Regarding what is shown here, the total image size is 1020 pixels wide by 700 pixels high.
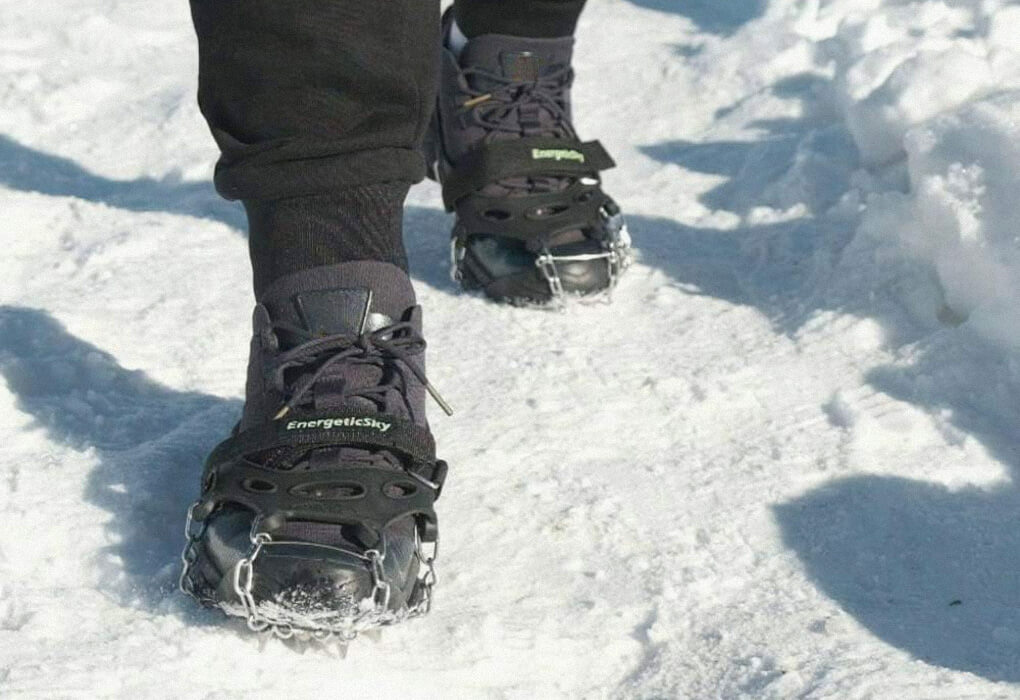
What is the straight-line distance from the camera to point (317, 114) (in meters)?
1.58

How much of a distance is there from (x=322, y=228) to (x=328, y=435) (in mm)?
261

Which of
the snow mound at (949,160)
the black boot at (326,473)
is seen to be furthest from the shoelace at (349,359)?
the snow mound at (949,160)

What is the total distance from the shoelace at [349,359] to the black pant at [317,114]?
0.10 meters

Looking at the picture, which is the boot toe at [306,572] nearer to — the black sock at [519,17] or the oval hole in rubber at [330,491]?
the oval hole in rubber at [330,491]

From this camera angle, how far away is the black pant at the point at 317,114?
1558 mm

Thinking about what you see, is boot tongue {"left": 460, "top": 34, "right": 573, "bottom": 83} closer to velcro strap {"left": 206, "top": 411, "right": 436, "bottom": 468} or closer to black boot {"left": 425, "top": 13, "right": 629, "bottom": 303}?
black boot {"left": 425, "top": 13, "right": 629, "bottom": 303}

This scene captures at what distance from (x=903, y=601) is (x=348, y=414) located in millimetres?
625

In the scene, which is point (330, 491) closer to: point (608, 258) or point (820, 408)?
point (820, 408)

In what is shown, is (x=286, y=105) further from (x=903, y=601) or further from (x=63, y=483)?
(x=903, y=601)

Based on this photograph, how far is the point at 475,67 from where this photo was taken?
8.08 ft

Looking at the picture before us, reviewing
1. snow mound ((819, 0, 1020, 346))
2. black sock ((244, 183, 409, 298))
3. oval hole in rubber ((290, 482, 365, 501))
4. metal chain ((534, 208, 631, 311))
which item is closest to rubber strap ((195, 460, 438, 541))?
oval hole in rubber ((290, 482, 365, 501))

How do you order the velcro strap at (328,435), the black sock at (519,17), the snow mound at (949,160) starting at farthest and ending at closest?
the black sock at (519,17) < the snow mound at (949,160) < the velcro strap at (328,435)

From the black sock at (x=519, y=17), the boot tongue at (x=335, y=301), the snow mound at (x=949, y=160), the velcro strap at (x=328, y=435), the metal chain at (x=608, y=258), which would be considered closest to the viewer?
the velcro strap at (x=328, y=435)

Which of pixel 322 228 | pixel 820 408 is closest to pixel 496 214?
pixel 820 408
